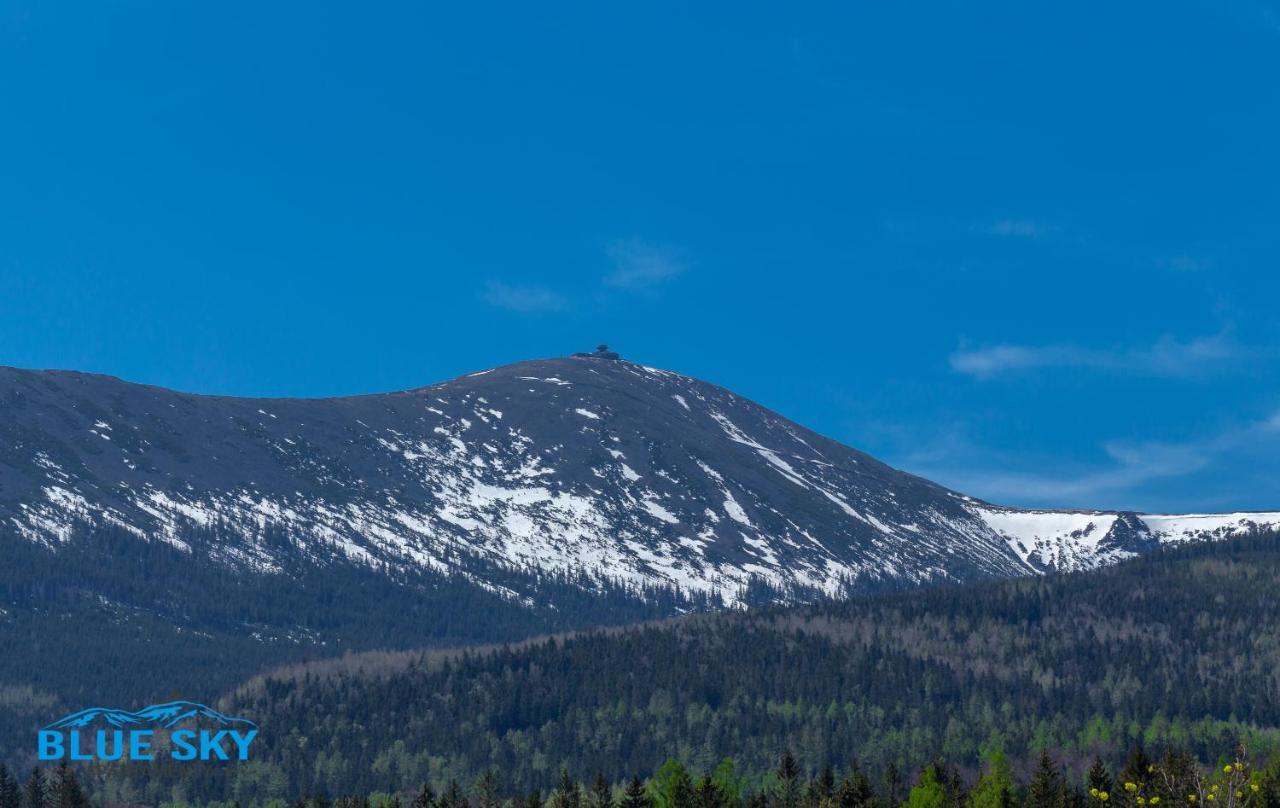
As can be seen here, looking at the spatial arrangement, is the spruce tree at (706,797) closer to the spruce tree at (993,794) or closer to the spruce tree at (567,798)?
the spruce tree at (567,798)

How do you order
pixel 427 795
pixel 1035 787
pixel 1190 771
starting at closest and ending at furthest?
pixel 1190 771 < pixel 1035 787 < pixel 427 795

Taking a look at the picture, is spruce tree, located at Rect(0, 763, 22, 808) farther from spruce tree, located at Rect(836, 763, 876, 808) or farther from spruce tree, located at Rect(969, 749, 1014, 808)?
spruce tree, located at Rect(969, 749, 1014, 808)

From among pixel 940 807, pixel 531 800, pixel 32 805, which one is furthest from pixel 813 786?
pixel 32 805

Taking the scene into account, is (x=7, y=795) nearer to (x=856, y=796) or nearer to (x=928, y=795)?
(x=856, y=796)

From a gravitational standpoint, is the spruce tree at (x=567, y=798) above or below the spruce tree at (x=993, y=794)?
above

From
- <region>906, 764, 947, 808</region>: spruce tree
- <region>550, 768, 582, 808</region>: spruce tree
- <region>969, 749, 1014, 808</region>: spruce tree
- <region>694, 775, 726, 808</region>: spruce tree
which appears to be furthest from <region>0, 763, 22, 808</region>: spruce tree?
<region>969, 749, 1014, 808</region>: spruce tree

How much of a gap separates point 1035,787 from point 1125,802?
57.6 feet

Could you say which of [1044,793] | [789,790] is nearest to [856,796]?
[1044,793]

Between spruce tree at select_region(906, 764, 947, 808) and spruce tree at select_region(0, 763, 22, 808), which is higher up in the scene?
spruce tree at select_region(0, 763, 22, 808)

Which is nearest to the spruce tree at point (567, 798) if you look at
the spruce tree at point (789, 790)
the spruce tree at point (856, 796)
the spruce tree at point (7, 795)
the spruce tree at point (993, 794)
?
the spruce tree at point (789, 790)

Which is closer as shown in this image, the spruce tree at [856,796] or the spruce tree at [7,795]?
the spruce tree at [856,796]

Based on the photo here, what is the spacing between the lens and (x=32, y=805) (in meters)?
182

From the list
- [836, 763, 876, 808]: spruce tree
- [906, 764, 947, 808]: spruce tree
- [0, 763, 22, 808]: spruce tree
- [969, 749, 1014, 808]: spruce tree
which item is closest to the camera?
[836, 763, 876, 808]: spruce tree

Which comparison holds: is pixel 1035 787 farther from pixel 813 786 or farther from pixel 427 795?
pixel 427 795
